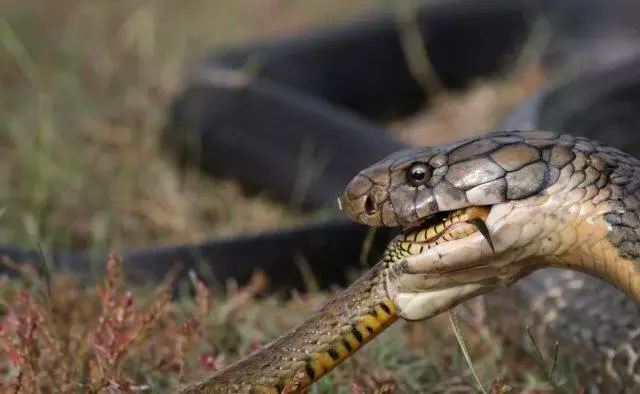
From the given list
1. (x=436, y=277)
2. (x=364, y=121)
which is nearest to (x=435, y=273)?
(x=436, y=277)

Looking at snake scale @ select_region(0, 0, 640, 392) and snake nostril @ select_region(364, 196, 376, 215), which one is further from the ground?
snake scale @ select_region(0, 0, 640, 392)

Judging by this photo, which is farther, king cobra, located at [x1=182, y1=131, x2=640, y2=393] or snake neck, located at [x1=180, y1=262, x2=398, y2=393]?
snake neck, located at [x1=180, y1=262, x2=398, y2=393]

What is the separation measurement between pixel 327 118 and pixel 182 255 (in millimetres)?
1743

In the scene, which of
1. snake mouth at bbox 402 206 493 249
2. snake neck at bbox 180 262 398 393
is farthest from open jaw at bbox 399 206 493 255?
snake neck at bbox 180 262 398 393

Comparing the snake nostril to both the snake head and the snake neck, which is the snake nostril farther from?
the snake neck

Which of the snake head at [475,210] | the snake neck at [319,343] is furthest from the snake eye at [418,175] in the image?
the snake neck at [319,343]

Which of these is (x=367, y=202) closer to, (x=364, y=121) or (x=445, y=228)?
(x=445, y=228)

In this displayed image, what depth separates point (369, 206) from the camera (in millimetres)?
2736

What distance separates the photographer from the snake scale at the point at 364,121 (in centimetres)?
403

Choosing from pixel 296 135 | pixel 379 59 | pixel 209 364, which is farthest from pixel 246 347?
pixel 379 59

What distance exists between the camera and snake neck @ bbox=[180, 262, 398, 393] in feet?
9.07

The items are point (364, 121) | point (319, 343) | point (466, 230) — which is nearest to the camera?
point (466, 230)

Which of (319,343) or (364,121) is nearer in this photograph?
(319,343)

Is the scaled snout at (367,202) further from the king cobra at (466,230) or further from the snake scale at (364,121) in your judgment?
the snake scale at (364,121)
